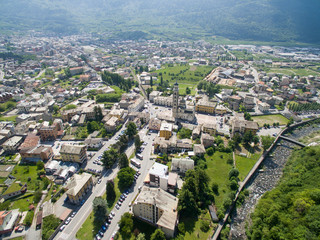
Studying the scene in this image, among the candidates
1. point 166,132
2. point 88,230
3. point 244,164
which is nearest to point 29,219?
point 88,230

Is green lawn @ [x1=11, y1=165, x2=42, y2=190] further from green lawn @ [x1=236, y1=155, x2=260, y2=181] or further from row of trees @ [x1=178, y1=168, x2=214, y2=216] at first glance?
green lawn @ [x1=236, y1=155, x2=260, y2=181]

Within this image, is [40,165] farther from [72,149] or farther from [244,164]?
[244,164]

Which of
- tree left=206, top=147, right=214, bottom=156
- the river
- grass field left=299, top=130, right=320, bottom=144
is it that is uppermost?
tree left=206, top=147, right=214, bottom=156

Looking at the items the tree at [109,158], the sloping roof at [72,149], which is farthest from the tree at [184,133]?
the sloping roof at [72,149]

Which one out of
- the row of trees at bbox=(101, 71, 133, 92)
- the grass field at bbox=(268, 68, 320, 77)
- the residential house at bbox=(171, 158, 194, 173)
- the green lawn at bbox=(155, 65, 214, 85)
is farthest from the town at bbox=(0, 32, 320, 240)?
the grass field at bbox=(268, 68, 320, 77)

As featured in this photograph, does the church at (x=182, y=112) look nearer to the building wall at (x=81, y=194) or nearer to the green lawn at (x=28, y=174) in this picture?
the building wall at (x=81, y=194)

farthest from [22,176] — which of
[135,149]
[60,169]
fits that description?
[135,149]
